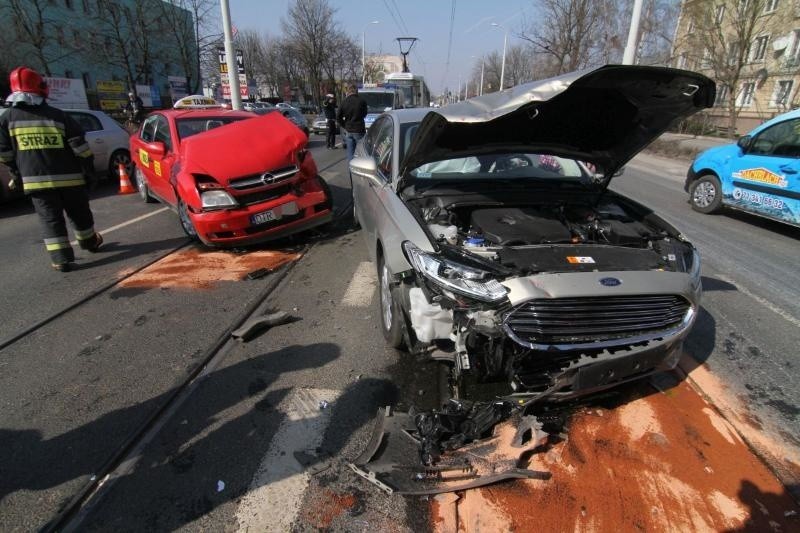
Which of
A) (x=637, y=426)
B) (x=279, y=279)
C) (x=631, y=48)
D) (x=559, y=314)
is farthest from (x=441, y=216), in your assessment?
(x=631, y=48)

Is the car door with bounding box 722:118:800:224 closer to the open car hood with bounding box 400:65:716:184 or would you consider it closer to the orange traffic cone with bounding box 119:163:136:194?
the open car hood with bounding box 400:65:716:184

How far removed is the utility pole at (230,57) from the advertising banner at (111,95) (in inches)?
827

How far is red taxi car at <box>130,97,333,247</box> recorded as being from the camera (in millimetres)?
5184

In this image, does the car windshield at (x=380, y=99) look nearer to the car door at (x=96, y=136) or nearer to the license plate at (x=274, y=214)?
the car door at (x=96, y=136)

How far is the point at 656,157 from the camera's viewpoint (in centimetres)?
1845

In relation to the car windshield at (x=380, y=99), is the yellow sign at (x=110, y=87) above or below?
above

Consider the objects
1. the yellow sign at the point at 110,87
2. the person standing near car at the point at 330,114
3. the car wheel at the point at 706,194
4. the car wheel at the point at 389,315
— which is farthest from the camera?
the yellow sign at the point at 110,87

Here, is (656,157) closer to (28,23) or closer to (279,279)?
(279,279)

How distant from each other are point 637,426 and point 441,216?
1.83 meters

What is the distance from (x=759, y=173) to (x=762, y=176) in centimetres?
8

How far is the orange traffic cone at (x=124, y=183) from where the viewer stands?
9.12 meters

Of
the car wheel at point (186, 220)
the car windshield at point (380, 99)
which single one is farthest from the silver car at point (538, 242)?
the car windshield at point (380, 99)

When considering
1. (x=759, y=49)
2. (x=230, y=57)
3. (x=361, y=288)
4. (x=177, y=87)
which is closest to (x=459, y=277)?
(x=361, y=288)

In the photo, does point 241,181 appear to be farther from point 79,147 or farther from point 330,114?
point 330,114
